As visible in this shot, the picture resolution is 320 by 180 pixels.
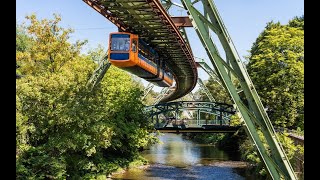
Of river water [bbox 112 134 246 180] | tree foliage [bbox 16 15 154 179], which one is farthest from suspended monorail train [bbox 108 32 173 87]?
river water [bbox 112 134 246 180]

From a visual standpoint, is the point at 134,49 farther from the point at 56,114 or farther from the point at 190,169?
the point at 190,169

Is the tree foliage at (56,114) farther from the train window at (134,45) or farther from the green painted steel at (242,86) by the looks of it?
the green painted steel at (242,86)

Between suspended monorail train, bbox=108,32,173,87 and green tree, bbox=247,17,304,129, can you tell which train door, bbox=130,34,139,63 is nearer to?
suspended monorail train, bbox=108,32,173,87

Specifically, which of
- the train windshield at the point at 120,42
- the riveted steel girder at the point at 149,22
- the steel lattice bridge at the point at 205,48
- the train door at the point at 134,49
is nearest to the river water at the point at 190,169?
the steel lattice bridge at the point at 205,48

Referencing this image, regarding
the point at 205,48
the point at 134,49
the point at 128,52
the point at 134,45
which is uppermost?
the point at 134,45

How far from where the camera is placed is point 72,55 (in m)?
24.7

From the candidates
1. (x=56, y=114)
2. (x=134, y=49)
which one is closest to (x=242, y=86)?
(x=56, y=114)

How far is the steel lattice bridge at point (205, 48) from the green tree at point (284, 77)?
3.79 m

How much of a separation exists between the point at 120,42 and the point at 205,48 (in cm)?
1405

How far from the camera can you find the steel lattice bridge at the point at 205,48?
28.7 ft

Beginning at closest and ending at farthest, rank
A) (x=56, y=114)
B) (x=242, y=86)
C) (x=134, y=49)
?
(x=242, y=86) → (x=56, y=114) → (x=134, y=49)

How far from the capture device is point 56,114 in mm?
19656
